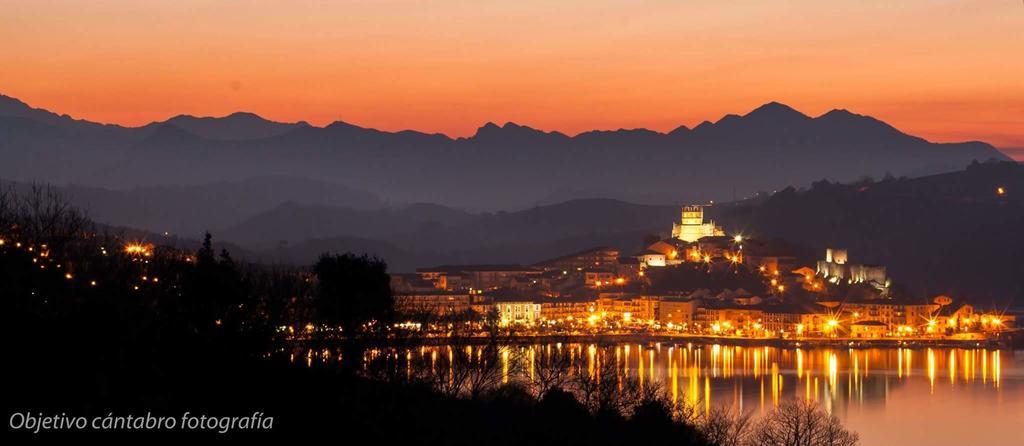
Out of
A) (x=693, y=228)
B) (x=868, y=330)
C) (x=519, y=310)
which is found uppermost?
(x=693, y=228)

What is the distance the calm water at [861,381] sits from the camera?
30.9 meters

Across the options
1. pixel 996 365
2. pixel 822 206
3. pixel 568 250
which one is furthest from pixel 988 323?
pixel 568 250

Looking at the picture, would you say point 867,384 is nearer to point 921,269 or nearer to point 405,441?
point 405,441

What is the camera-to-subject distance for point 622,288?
70812mm

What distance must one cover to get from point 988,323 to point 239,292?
48.7 metres

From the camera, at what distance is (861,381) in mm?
41688

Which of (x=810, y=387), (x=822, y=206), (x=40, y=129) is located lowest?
(x=810, y=387)

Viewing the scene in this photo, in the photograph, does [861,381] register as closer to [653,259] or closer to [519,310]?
[519,310]

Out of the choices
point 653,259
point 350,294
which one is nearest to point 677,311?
point 653,259

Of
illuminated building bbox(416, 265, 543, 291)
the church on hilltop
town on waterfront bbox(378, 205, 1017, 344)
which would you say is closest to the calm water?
town on waterfront bbox(378, 205, 1017, 344)

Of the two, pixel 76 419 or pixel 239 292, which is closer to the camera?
pixel 76 419

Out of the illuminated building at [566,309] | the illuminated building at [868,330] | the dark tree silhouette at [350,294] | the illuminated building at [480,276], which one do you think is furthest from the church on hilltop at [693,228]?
the dark tree silhouette at [350,294]

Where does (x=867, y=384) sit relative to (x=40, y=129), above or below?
below

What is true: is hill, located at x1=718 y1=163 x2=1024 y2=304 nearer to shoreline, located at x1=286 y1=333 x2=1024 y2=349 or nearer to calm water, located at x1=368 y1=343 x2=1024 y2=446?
shoreline, located at x1=286 y1=333 x2=1024 y2=349
